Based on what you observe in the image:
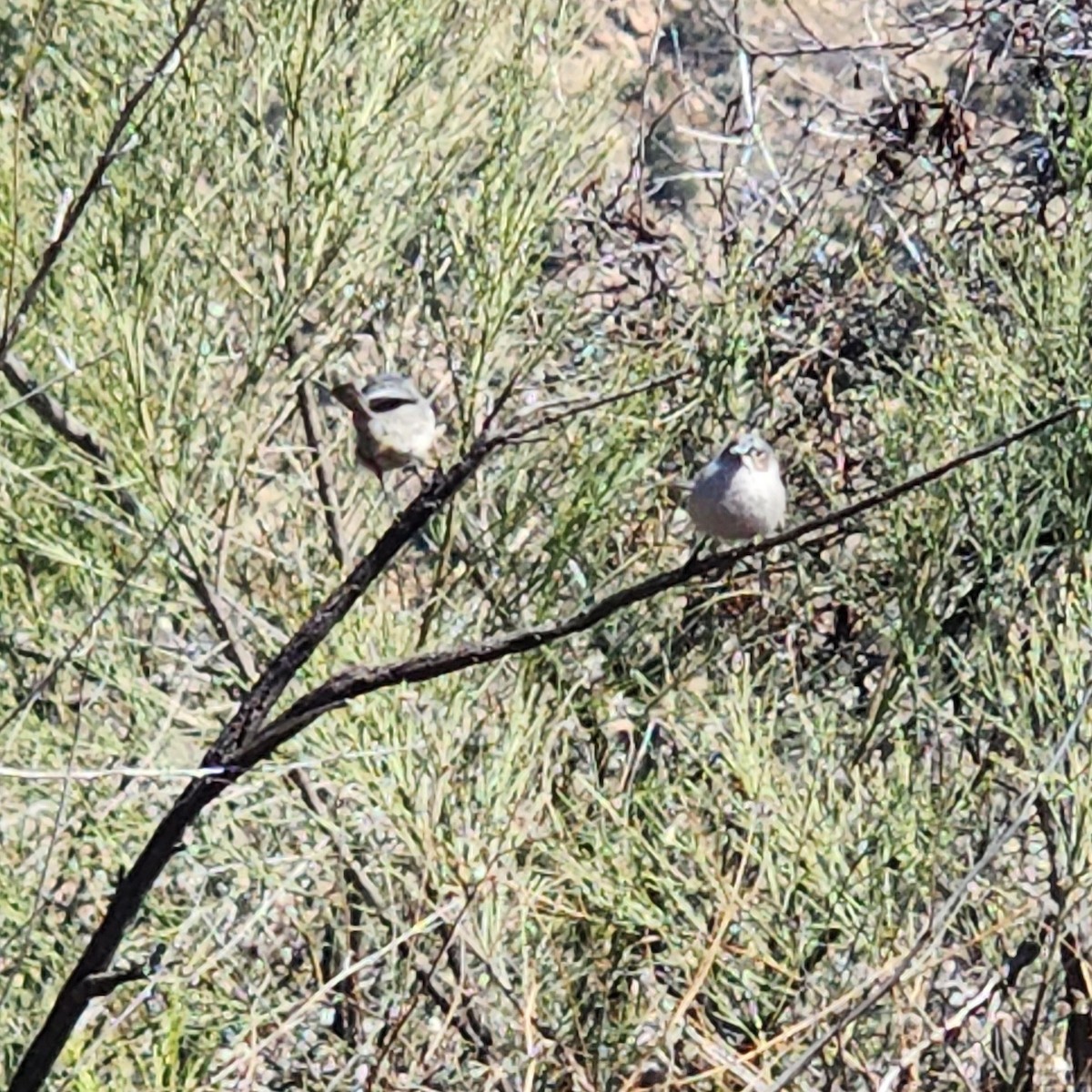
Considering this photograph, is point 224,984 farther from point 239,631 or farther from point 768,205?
point 768,205

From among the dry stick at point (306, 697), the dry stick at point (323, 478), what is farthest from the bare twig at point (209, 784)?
the dry stick at point (323, 478)

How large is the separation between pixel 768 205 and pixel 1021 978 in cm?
242

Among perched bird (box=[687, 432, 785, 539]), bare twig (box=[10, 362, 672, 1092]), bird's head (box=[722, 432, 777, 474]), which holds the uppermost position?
bird's head (box=[722, 432, 777, 474])

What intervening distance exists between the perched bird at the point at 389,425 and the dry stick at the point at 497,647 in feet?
4.89

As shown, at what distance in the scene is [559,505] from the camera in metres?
4.79

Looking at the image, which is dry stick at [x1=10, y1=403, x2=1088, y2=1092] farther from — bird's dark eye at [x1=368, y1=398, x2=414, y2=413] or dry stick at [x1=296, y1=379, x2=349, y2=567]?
dry stick at [x1=296, y1=379, x2=349, y2=567]

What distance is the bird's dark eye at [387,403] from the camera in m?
3.22

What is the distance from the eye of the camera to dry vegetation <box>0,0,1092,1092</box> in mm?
3988

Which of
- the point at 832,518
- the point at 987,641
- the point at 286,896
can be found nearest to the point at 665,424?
the point at 987,641

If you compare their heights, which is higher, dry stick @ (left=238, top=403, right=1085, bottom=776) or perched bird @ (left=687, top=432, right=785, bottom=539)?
perched bird @ (left=687, top=432, right=785, bottom=539)

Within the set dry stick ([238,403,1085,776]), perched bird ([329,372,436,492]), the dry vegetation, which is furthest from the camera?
the dry vegetation

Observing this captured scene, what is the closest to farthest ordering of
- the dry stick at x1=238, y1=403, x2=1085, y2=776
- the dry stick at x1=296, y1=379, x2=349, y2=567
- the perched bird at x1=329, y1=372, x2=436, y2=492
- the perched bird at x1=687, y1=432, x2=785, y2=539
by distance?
1. the dry stick at x1=238, y1=403, x2=1085, y2=776
2. the perched bird at x1=687, y1=432, x2=785, y2=539
3. the perched bird at x1=329, y1=372, x2=436, y2=492
4. the dry stick at x1=296, y1=379, x2=349, y2=567

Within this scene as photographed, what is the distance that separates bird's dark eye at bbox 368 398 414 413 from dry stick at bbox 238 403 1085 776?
153 cm

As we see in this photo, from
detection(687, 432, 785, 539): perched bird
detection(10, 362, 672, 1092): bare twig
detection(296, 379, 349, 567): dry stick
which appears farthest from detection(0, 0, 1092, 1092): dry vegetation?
detection(10, 362, 672, 1092): bare twig
